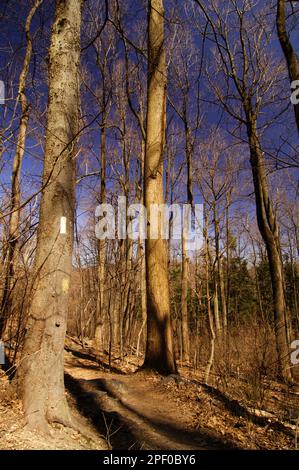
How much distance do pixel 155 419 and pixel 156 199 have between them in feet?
12.6

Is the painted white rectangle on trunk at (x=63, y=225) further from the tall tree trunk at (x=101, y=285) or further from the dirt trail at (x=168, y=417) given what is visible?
A: the tall tree trunk at (x=101, y=285)

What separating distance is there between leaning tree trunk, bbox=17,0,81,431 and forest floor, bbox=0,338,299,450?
0.23 metres

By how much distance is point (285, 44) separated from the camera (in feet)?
20.0

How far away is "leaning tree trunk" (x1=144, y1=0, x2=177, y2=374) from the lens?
5988mm

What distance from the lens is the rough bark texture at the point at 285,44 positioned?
230 inches

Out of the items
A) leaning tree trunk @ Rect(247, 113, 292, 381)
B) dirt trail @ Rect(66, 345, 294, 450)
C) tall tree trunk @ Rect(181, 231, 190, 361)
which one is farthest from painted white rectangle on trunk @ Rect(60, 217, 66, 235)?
tall tree trunk @ Rect(181, 231, 190, 361)

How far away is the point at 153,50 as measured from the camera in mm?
7094

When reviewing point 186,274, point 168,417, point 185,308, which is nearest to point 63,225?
point 168,417

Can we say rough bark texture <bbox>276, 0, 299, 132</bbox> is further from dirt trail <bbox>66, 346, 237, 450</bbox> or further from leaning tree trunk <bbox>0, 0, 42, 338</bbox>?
dirt trail <bbox>66, 346, 237, 450</bbox>

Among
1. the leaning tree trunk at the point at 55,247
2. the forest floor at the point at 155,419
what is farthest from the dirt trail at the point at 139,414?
the leaning tree trunk at the point at 55,247

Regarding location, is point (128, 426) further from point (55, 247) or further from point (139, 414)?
point (55, 247)

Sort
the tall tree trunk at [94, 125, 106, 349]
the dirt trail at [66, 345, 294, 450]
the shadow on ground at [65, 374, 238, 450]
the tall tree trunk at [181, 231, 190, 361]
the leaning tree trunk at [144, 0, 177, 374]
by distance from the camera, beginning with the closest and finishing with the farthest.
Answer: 1. the shadow on ground at [65, 374, 238, 450]
2. the dirt trail at [66, 345, 294, 450]
3. the leaning tree trunk at [144, 0, 177, 374]
4. the tall tree trunk at [94, 125, 106, 349]
5. the tall tree trunk at [181, 231, 190, 361]
